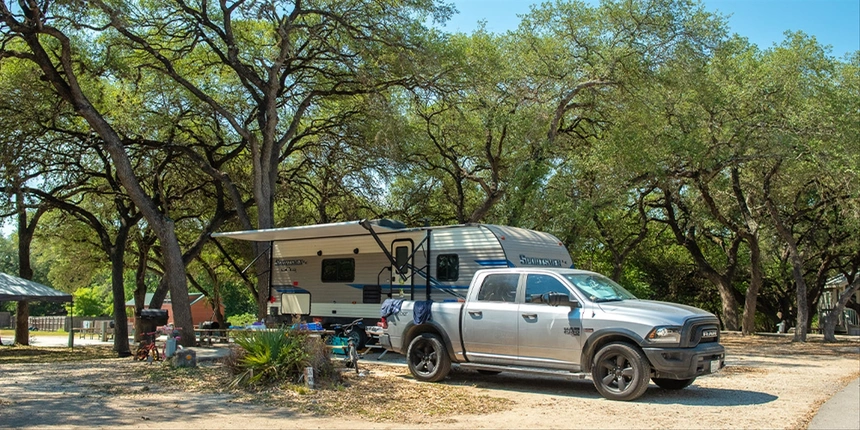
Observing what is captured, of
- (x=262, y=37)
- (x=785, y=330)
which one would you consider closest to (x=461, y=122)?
(x=262, y=37)

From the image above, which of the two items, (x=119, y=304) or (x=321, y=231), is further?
(x=119, y=304)

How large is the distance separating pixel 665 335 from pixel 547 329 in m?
1.61

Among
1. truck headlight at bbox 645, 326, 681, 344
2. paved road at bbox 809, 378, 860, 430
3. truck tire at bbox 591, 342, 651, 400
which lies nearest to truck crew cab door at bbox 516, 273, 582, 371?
truck tire at bbox 591, 342, 651, 400

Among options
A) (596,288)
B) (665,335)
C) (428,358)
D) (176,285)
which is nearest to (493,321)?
(428,358)

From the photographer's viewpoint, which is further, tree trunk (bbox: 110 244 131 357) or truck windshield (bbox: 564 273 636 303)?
tree trunk (bbox: 110 244 131 357)

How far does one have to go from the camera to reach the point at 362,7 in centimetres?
1848

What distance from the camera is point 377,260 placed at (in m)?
16.5

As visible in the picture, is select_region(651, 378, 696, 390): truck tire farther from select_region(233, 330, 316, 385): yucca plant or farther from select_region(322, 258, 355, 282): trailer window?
select_region(322, 258, 355, 282): trailer window

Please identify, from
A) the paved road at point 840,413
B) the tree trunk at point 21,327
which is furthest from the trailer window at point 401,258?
the tree trunk at point 21,327

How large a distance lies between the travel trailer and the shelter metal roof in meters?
8.07

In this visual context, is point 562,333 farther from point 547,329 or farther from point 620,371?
point 620,371

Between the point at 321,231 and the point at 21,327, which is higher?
the point at 321,231

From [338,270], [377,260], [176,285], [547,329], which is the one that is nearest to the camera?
[547,329]

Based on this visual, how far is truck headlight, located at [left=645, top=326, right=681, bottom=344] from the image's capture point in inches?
375
